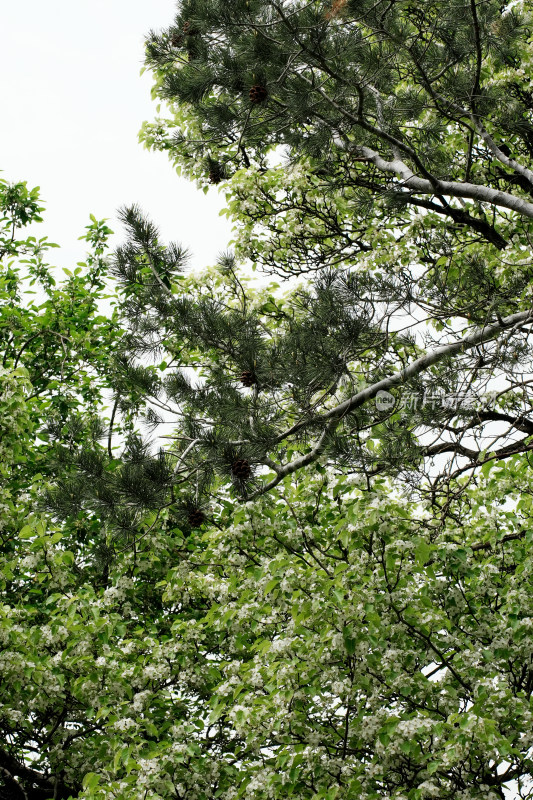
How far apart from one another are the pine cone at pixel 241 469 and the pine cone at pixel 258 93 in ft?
7.31

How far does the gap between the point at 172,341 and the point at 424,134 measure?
2664mm

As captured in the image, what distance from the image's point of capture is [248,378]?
15.4ft

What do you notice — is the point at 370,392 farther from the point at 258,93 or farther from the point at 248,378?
the point at 258,93

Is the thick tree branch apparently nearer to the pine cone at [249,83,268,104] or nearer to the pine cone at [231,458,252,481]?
the pine cone at [231,458,252,481]

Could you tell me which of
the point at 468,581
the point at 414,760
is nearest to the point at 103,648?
the point at 414,760

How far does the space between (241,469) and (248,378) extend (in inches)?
26.9

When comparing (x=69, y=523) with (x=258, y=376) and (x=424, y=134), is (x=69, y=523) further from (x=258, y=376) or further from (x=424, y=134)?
(x=424, y=134)

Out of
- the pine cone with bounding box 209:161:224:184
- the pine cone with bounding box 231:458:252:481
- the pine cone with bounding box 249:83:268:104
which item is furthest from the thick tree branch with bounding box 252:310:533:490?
the pine cone with bounding box 209:161:224:184

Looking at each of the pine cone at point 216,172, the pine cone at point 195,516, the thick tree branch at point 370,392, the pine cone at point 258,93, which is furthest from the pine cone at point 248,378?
the pine cone at point 216,172

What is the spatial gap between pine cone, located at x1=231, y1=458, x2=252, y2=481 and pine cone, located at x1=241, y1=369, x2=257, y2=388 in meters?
0.61

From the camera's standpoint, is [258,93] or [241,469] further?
[258,93]

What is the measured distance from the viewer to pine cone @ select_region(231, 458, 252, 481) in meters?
4.27

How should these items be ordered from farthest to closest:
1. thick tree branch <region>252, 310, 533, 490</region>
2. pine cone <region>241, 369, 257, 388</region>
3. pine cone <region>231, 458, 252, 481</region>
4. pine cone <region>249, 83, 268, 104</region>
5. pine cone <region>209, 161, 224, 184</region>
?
pine cone <region>209, 161, 224, 184</region>, pine cone <region>241, 369, 257, 388</region>, pine cone <region>249, 83, 268, 104</region>, thick tree branch <region>252, 310, 533, 490</region>, pine cone <region>231, 458, 252, 481</region>

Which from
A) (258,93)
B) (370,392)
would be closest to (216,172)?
(258,93)
